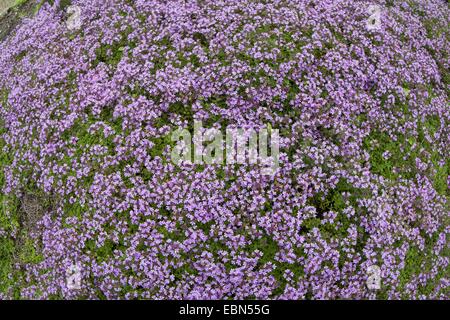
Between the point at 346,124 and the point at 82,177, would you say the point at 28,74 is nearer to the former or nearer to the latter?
the point at 82,177

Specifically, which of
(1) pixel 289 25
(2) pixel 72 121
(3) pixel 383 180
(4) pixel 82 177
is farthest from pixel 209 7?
(3) pixel 383 180

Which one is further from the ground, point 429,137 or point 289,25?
point 289,25

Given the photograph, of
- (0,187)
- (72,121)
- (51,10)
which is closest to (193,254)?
(72,121)

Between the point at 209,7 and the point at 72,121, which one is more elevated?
the point at 209,7

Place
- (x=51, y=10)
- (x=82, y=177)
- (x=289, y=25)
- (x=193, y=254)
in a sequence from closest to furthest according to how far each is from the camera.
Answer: (x=193, y=254) < (x=82, y=177) < (x=289, y=25) < (x=51, y=10)

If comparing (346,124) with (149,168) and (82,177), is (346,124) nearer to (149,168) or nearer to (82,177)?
(149,168)

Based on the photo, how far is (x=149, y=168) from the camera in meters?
5.20

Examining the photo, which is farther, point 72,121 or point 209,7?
point 209,7

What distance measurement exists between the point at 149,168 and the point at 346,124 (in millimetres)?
2380

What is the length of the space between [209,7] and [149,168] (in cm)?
242

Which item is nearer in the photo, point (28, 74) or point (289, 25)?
point (289, 25)

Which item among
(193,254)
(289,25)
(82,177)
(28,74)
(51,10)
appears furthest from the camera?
(51,10)

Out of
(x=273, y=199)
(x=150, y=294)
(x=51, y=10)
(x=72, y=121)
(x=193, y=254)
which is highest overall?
(x=51, y=10)

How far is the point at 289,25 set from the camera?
600 centimetres
